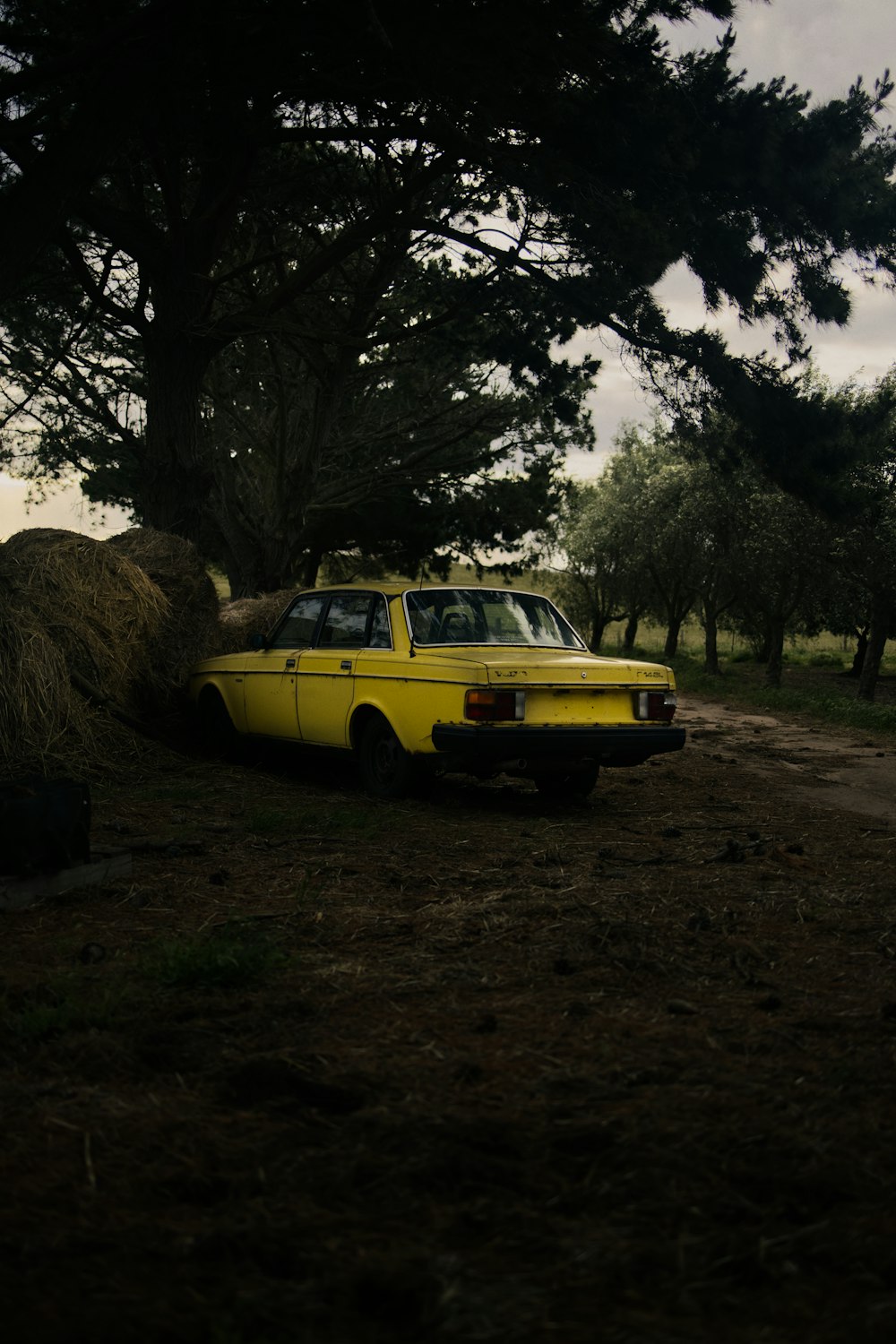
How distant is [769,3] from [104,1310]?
36.3 ft

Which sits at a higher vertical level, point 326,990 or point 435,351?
point 435,351

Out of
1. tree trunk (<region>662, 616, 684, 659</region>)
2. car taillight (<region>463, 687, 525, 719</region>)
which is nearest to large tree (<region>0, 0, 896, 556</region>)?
car taillight (<region>463, 687, 525, 719</region>)

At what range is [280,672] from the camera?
10758 mm

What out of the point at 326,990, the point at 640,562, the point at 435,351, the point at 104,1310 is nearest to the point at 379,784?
the point at 326,990

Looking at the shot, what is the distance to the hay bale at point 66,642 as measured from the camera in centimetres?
1030

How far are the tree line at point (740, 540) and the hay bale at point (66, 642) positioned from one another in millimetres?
7949

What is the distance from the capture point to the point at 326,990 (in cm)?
464

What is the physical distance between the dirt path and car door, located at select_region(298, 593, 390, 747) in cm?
397

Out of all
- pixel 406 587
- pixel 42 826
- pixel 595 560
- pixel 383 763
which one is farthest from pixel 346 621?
pixel 595 560

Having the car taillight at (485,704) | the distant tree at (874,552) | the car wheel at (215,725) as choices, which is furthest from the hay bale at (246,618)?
the distant tree at (874,552)

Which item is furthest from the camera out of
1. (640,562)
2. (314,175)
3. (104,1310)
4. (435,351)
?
(640,562)

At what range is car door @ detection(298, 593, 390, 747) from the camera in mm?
9898

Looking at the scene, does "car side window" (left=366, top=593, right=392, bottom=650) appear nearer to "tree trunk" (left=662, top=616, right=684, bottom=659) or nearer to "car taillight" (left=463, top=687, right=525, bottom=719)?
"car taillight" (left=463, top=687, right=525, bottom=719)

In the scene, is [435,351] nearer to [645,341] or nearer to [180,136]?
[645,341]
